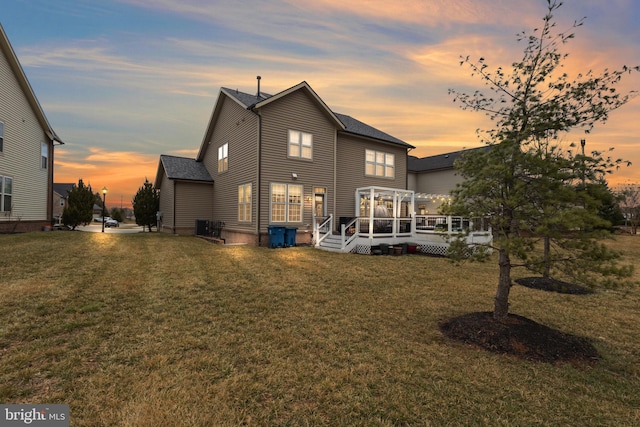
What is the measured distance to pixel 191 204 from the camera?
2062 cm

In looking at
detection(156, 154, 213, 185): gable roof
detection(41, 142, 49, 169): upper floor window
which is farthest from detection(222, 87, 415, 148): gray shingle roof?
detection(41, 142, 49, 169): upper floor window

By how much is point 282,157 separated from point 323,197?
3.44 m

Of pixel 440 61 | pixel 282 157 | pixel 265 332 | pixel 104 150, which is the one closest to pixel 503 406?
pixel 265 332

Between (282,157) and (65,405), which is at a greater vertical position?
(282,157)

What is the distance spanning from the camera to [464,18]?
9.38 m

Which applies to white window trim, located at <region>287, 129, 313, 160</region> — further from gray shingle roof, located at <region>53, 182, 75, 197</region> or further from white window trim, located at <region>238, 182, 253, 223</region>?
gray shingle roof, located at <region>53, 182, 75, 197</region>

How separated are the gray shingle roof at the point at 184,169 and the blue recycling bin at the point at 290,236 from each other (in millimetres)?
9375

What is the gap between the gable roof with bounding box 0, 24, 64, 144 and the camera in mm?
14969

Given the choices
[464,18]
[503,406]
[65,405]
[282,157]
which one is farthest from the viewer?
[282,157]

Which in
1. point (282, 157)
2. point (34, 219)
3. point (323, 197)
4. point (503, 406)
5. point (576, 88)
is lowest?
point (503, 406)

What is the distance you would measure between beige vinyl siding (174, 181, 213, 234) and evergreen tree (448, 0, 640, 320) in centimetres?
1925

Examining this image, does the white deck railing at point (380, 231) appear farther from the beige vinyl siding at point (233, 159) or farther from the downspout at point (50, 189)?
the downspout at point (50, 189)

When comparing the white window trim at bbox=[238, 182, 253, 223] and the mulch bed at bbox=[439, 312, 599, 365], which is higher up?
the white window trim at bbox=[238, 182, 253, 223]

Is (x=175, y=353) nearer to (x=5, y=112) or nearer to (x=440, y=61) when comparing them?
(x=440, y=61)
